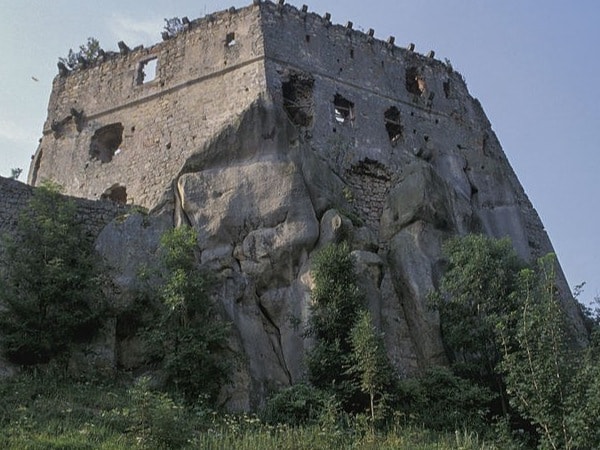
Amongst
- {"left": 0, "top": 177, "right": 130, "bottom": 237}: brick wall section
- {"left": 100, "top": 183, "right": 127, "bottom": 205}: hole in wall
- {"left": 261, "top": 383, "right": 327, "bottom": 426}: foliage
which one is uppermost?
{"left": 100, "top": 183, "right": 127, "bottom": 205}: hole in wall

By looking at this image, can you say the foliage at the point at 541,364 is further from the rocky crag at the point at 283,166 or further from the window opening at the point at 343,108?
the window opening at the point at 343,108

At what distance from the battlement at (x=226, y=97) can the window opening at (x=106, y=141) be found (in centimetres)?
4

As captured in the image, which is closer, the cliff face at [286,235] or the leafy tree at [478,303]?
the leafy tree at [478,303]

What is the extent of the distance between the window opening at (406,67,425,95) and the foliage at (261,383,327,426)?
13.0 meters

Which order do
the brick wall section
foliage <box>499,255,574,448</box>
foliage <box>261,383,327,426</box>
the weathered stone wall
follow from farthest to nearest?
the weathered stone wall
the brick wall section
foliage <box>261,383,327,426</box>
foliage <box>499,255,574,448</box>

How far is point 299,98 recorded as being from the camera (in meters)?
20.6

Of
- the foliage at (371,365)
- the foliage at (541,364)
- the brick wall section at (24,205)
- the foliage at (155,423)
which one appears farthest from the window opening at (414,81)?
the foliage at (155,423)

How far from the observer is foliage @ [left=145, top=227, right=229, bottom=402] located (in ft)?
40.7

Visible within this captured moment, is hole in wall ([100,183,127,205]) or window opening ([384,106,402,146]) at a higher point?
window opening ([384,106,402,146])

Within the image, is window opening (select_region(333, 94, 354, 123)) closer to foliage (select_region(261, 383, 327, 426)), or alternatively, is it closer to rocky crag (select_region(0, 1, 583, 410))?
rocky crag (select_region(0, 1, 583, 410))

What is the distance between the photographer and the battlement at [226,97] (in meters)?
20.2

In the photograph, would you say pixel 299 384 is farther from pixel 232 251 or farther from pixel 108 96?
pixel 108 96

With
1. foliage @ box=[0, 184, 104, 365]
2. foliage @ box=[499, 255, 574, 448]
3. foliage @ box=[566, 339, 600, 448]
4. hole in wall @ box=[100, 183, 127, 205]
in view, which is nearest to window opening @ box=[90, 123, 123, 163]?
hole in wall @ box=[100, 183, 127, 205]

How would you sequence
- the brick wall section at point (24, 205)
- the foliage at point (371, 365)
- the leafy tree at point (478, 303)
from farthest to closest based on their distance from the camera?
the brick wall section at point (24, 205) < the leafy tree at point (478, 303) < the foliage at point (371, 365)
